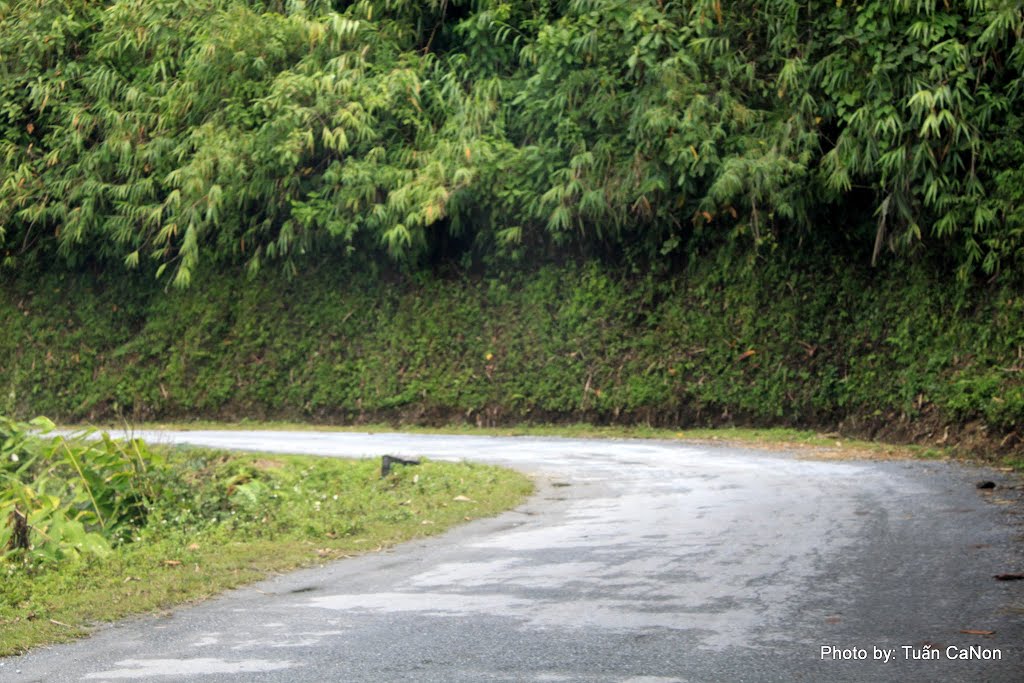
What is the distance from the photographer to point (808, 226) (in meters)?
18.0

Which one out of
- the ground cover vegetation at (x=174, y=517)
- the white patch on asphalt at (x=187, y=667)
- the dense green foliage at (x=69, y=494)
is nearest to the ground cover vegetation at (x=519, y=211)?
the ground cover vegetation at (x=174, y=517)

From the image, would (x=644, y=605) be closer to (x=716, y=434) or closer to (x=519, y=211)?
(x=716, y=434)

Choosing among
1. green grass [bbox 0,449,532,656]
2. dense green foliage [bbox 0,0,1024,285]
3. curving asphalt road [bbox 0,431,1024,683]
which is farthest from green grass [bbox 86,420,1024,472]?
curving asphalt road [bbox 0,431,1024,683]

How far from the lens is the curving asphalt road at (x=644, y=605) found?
5.79 metres

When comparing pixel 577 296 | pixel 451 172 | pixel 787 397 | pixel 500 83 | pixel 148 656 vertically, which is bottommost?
pixel 148 656

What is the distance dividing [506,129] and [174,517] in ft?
40.2

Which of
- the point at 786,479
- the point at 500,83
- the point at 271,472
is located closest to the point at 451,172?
the point at 500,83

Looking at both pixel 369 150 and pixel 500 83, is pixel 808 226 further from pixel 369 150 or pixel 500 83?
pixel 369 150

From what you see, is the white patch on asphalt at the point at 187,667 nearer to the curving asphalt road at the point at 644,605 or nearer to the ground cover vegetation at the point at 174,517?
the curving asphalt road at the point at 644,605

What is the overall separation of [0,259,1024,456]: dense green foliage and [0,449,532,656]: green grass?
263 inches

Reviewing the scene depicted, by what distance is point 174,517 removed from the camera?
10984 mm

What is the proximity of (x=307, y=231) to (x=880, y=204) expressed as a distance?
10368 millimetres

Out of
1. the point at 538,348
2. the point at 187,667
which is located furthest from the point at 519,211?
the point at 187,667

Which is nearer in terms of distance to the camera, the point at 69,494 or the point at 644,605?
the point at 644,605
